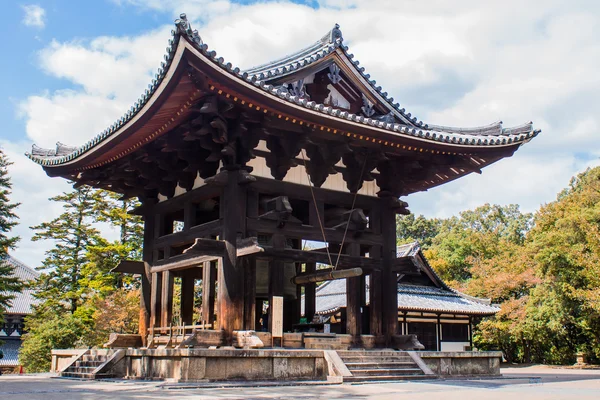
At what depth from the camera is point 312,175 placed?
47.5ft

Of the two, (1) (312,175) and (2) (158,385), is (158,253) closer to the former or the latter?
(1) (312,175)

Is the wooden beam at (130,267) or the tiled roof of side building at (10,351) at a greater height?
the wooden beam at (130,267)

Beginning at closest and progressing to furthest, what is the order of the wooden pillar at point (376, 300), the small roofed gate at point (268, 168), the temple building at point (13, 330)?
1. the small roofed gate at point (268, 168)
2. the wooden pillar at point (376, 300)
3. the temple building at point (13, 330)

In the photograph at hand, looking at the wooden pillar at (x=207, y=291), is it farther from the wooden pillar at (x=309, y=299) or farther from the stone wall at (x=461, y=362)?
the stone wall at (x=461, y=362)

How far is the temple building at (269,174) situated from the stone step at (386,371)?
1397 millimetres

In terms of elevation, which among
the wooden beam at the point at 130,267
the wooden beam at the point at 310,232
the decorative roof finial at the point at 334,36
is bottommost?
the wooden beam at the point at 130,267

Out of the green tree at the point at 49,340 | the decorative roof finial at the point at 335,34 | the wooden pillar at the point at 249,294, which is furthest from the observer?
the green tree at the point at 49,340

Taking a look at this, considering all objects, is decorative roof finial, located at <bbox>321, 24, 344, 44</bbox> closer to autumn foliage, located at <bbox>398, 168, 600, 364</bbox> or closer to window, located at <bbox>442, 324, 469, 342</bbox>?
autumn foliage, located at <bbox>398, 168, 600, 364</bbox>

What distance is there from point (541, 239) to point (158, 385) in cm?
2666

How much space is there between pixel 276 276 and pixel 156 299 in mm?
3746

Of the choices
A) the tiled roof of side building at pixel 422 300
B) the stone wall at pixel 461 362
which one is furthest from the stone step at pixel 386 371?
the tiled roof of side building at pixel 422 300

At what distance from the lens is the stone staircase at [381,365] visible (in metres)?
12.5

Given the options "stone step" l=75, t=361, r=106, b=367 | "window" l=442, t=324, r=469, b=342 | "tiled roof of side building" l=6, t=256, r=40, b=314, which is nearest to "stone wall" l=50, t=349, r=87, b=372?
"stone step" l=75, t=361, r=106, b=367

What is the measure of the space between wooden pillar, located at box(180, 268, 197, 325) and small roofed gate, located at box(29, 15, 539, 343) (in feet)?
0.12
